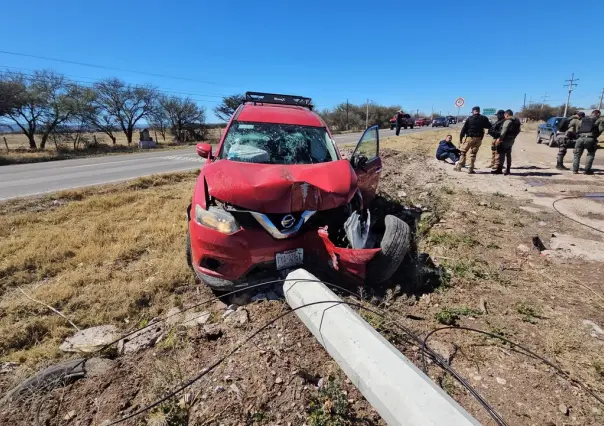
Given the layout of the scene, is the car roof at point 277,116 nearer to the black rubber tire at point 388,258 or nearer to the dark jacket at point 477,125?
the black rubber tire at point 388,258

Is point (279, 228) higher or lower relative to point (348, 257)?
higher

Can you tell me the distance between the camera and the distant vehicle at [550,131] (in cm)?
1817

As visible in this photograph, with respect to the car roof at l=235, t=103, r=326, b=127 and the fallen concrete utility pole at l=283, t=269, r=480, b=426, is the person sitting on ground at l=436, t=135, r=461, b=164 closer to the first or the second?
the car roof at l=235, t=103, r=326, b=127

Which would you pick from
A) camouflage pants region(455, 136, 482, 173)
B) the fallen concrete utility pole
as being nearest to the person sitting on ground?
camouflage pants region(455, 136, 482, 173)

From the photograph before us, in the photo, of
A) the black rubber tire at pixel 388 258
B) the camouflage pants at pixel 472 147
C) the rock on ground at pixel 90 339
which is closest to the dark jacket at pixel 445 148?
the camouflage pants at pixel 472 147

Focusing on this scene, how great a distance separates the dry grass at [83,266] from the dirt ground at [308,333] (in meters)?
0.02

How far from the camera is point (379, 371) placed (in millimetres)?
1623

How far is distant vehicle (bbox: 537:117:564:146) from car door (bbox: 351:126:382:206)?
18.4 metres

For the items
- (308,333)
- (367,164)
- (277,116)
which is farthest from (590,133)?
(308,333)

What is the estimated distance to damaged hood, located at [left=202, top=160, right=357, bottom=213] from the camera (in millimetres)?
2625

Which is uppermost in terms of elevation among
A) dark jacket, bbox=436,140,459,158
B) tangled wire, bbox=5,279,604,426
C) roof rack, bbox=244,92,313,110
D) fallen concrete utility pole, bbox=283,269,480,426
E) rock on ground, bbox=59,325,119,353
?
roof rack, bbox=244,92,313,110

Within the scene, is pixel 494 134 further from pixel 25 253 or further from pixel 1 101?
pixel 1 101

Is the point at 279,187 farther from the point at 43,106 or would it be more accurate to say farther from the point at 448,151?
the point at 43,106

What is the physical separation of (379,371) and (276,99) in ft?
16.0
